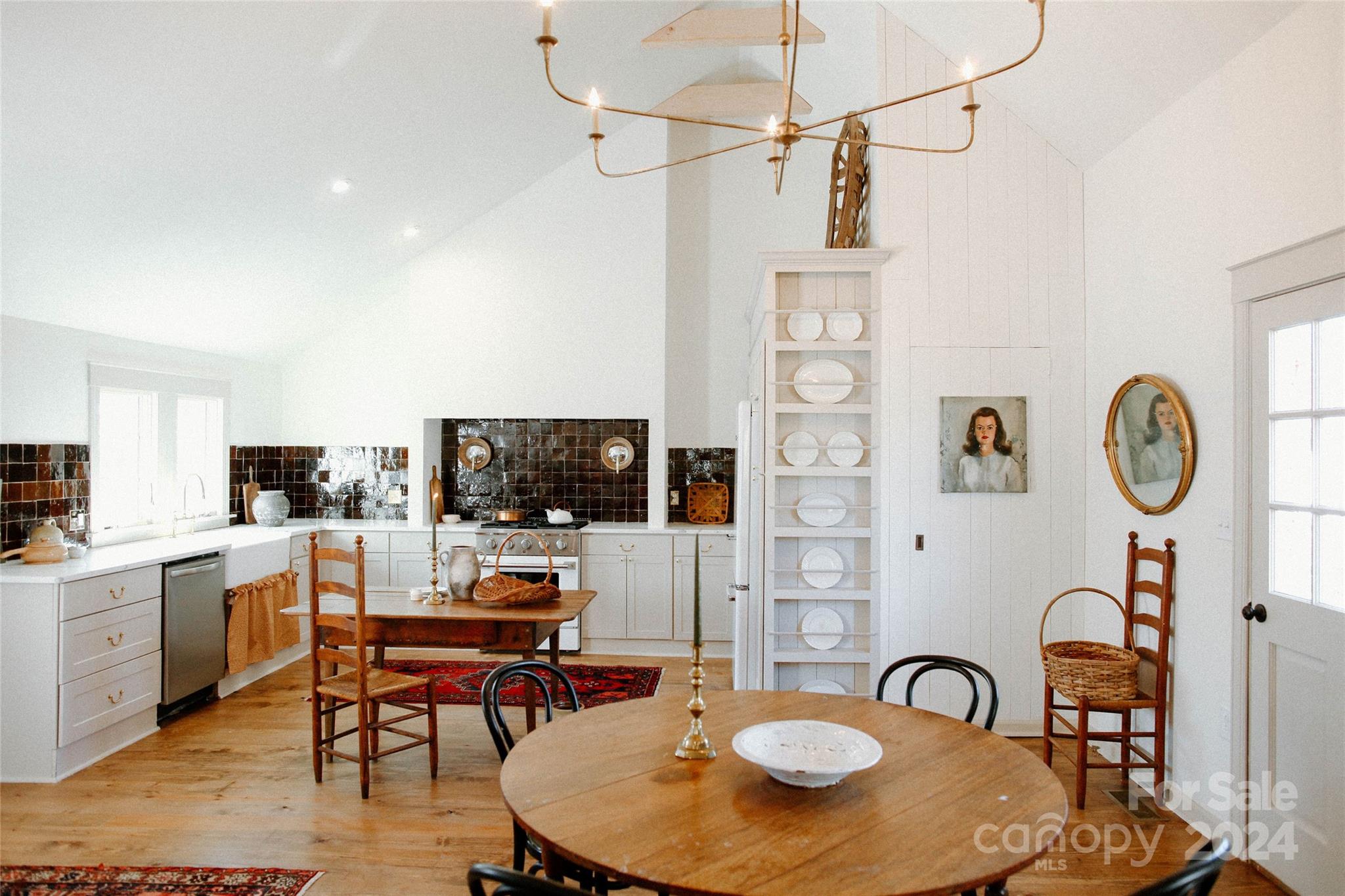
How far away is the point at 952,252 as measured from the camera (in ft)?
13.9

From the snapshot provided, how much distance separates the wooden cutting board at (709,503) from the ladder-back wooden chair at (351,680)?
2.97m

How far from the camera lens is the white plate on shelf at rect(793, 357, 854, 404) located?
422 centimetres

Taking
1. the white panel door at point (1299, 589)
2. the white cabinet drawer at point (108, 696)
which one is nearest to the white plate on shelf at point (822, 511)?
the white panel door at point (1299, 589)

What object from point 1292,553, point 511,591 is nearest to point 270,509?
point 511,591

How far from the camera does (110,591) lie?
13.0 feet

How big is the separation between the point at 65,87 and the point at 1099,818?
4.83 m

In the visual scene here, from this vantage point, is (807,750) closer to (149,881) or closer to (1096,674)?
(1096,674)

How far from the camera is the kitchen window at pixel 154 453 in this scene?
15.9ft

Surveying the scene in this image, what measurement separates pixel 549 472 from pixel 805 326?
3017mm

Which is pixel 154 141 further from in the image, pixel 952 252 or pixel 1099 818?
pixel 1099 818

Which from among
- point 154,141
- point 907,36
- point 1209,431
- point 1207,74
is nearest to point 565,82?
point 907,36

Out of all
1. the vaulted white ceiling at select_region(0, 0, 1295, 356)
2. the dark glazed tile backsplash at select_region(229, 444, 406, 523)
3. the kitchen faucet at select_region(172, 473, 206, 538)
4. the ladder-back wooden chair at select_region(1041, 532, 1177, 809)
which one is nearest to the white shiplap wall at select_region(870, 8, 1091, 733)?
the vaulted white ceiling at select_region(0, 0, 1295, 356)

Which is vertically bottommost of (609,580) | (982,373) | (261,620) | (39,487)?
(261,620)

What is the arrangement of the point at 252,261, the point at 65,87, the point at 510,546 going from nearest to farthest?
the point at 65,87 → the point at 252,261 → the point at 510,546
